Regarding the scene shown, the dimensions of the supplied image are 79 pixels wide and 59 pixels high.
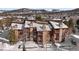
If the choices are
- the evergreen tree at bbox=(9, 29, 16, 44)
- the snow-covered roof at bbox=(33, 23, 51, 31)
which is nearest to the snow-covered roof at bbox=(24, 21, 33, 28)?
the snow-covered roof at bbox=(33, 23, 51, 31)

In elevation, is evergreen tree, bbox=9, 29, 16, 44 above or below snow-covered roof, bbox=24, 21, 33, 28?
below

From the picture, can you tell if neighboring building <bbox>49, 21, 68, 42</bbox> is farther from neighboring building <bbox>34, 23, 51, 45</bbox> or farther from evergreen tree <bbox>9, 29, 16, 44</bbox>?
evergreen tree <bbox>9, 29, 16, 44</bbox>

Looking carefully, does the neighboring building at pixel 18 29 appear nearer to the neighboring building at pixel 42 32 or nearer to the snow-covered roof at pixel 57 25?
the neighboring building at pixel 42 32

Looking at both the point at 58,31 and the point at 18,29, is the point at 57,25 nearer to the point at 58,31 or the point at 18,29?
the point at 58,31

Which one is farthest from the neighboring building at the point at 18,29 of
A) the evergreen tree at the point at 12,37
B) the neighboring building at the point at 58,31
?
the neighboring building at the point at 58,31
